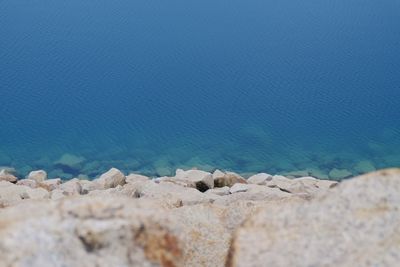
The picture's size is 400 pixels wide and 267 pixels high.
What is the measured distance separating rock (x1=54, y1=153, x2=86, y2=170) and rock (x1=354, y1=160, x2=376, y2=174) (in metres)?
11.5

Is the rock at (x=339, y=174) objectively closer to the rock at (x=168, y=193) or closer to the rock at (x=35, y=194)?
the rock at (x=168, y=193)

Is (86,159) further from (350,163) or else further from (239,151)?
(350,163)

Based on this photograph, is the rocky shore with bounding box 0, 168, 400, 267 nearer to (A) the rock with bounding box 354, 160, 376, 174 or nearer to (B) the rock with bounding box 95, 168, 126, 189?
(B) the rock with bounding box 95, 168, 126, 189

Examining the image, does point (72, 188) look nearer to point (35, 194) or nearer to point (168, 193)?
point (35, 194)

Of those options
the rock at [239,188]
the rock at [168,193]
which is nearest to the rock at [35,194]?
the rock at [168,193]

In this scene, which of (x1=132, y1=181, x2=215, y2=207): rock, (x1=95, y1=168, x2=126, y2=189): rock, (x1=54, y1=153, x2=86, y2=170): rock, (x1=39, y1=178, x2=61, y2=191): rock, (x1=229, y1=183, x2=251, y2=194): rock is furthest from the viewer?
(x1=54, y1=153, x2=86, y2=170): rock

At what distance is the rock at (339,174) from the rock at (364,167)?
67 cm

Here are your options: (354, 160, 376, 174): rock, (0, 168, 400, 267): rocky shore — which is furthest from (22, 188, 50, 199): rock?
(354, 160, 376, 174): rock

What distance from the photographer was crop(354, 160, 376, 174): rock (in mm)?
26500

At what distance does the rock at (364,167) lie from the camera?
26.5 metres

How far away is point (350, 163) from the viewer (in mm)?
27250

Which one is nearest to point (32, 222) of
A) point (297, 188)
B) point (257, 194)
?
point (257, 194)

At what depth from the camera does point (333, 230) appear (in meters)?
4.06

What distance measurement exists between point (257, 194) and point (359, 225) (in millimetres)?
8296
